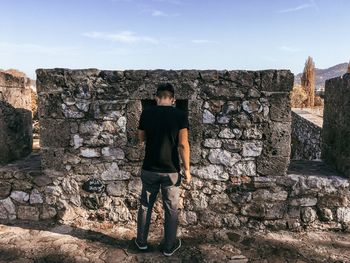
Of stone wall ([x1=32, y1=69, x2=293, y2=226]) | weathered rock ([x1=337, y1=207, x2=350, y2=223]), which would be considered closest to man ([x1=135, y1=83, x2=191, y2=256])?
stone wall ([x1=32, y1=69, x2=293, y2=226])

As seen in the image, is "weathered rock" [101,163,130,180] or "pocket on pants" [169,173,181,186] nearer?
"pocket on pants" [169,173,181,186]

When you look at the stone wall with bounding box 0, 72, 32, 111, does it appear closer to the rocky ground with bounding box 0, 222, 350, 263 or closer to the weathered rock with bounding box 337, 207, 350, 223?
the rocky ground with bounding box 0, 222, 350, 263

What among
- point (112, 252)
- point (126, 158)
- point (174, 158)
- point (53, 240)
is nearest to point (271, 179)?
point (174, 158)

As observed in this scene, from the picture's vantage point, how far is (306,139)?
25.0 feet

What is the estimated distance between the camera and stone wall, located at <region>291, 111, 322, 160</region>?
21.8 feet

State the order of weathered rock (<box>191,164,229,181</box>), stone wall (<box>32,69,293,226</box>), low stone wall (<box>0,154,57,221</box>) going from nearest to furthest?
stone wall (<box>32,69,293,226</box>) → weathered rock (<box>191,164,229,181</box>) → low stone wall (<box>0,154,57,221</box>)

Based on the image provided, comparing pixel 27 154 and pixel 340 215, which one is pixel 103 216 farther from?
pixel 340 215

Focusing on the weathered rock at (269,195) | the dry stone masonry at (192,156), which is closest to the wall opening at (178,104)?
the dry stone masonry at (192,156)

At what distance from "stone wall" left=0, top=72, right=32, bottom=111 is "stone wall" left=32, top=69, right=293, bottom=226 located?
690 millimetres

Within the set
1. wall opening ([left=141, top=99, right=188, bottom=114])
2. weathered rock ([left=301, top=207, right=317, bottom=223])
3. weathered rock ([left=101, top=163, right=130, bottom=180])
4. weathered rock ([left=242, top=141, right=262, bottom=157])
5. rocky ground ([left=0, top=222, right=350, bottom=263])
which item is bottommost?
rocky ground ([left=0, top=222, right=350, bottom=263])

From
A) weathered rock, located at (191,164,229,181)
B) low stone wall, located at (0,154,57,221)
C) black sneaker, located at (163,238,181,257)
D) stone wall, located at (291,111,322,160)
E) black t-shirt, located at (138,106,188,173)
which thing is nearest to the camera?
black t-shirt, located at (138,106,188,173)

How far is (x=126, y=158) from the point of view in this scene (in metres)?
3.73

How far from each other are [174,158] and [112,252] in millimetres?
1144

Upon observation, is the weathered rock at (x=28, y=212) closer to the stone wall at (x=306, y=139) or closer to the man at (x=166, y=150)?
the man at (x=166, y=150)
